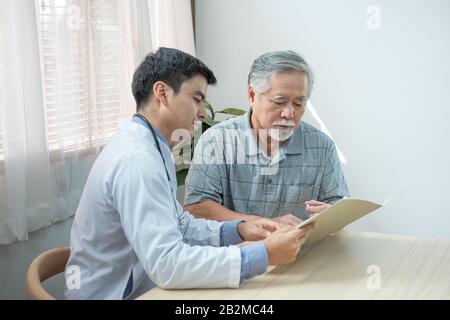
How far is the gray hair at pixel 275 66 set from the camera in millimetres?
1911

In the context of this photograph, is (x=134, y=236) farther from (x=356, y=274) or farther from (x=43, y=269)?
(x=356, y=274)

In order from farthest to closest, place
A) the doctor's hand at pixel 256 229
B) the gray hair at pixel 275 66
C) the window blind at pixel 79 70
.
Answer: the window blind at pixel 79 70 < the gray hair at pixel 275 66 < the doctor's hand at pixel 256 229

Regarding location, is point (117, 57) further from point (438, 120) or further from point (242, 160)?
point (438, 120)

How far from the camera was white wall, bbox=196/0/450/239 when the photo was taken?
9.44 ft

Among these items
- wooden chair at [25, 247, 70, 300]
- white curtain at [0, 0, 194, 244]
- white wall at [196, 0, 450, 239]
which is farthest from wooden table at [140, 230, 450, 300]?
white wall at [196, 0, 450, 239]

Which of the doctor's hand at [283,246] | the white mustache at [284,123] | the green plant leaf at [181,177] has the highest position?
the white mustache at [284,123]

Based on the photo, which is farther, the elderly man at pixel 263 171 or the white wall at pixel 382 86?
the white wall at pixel 382 86

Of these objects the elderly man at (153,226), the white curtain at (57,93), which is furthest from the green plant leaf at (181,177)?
the elderly man at (153,226)

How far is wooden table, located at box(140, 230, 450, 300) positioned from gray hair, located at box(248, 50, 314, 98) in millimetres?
596

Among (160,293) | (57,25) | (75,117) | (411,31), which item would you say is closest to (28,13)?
(57,25)

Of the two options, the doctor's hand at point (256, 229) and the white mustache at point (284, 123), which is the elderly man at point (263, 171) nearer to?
the white mustache at point (284, 123)

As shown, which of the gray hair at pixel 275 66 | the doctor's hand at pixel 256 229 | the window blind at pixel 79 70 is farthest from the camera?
the window blind at pixel 79 70

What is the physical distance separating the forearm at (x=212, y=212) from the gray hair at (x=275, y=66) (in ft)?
1.41

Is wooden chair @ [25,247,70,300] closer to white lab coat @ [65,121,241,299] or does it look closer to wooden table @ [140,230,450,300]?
white lab coat @ [65,121,241,299]
